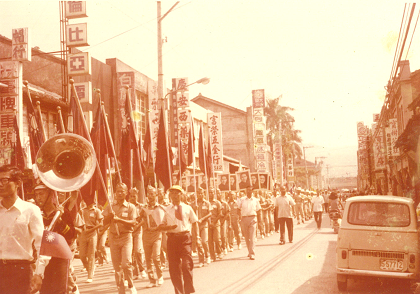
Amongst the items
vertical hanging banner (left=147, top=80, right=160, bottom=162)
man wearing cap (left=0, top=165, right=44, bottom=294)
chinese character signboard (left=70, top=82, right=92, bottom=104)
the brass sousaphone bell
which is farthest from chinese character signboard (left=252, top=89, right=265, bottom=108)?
man wearing cap (left=0, top=165, right=44, bottom=294)

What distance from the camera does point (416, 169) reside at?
2253 centimetres

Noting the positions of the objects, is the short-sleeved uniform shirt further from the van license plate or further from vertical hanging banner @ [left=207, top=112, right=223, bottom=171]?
vertical hanging banner @ [left=207, top=112, right=223, bottom=171]

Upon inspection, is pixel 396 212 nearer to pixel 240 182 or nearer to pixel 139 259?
pixel 139 259

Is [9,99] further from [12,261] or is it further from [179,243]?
[12,261]

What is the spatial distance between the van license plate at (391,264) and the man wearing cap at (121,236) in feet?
14.2

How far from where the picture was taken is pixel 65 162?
268 inches

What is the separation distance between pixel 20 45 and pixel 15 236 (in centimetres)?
1393

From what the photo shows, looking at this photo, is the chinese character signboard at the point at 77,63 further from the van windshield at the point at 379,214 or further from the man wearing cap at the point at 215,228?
the van windshield at the point at 379,214

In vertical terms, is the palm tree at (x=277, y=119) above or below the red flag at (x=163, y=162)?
above

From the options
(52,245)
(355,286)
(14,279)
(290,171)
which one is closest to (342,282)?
(355,286)

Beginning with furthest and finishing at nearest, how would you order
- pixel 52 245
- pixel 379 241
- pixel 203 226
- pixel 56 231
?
pixel 203 226 < pixel 379 241 < pixel 56 231 < pixel 52 245

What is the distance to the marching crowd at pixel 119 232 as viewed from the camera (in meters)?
5.14

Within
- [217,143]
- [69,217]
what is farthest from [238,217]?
[217,143]

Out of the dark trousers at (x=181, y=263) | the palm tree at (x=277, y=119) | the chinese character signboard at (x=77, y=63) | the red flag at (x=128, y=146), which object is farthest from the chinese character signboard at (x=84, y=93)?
the palm tree at (x=277, y=119)
